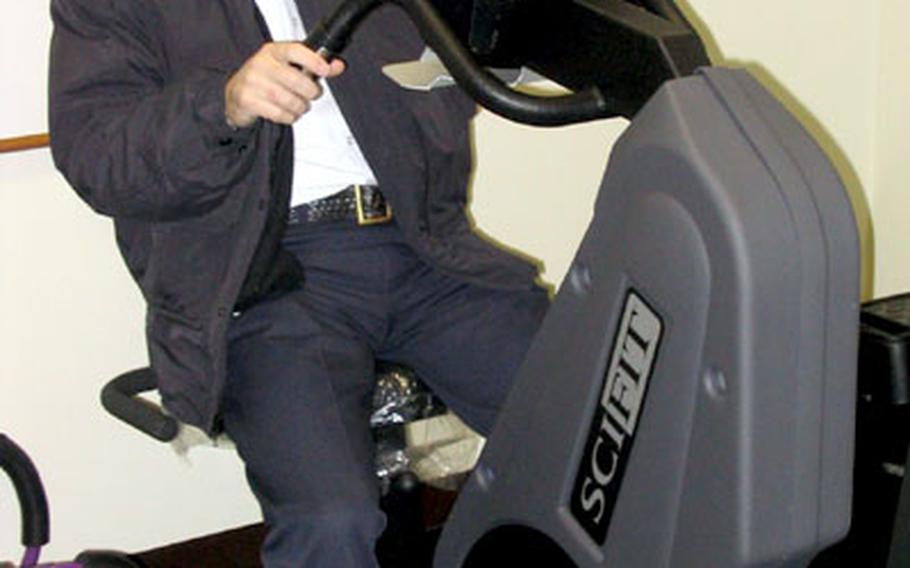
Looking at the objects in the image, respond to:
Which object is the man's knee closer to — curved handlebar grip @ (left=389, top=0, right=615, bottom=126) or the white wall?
curved handlebar grip @ (left=389, top=0, right=615, bottom=126)

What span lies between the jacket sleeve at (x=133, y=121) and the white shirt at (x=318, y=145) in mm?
135

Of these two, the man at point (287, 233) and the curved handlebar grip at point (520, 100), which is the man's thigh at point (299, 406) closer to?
the man at point (287, 233)

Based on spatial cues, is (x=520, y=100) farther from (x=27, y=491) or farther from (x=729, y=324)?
(x=27, y=491)

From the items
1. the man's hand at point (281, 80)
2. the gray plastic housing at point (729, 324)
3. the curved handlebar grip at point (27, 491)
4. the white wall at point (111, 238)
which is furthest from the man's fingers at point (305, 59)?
the white wall at point (111, 238)

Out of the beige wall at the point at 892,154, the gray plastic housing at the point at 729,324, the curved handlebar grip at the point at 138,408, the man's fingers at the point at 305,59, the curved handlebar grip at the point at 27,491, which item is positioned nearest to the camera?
the gray plastic housing at the point at 729,324

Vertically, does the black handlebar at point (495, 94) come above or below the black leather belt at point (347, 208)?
above

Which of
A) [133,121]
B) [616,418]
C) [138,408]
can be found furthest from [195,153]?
[616,418]

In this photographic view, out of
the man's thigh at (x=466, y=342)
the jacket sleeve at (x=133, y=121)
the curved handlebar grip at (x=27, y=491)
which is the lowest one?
the curved handlebar grip at (x=27, y=491)

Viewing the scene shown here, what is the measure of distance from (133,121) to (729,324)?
0.68 meters

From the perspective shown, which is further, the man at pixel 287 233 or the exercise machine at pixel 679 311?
the man at pixel 287 233

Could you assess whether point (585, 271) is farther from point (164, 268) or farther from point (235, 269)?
point (164, 268)

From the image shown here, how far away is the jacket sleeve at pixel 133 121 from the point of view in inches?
50.8

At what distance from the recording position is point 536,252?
2350 mm

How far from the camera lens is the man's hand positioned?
1.16 meters
